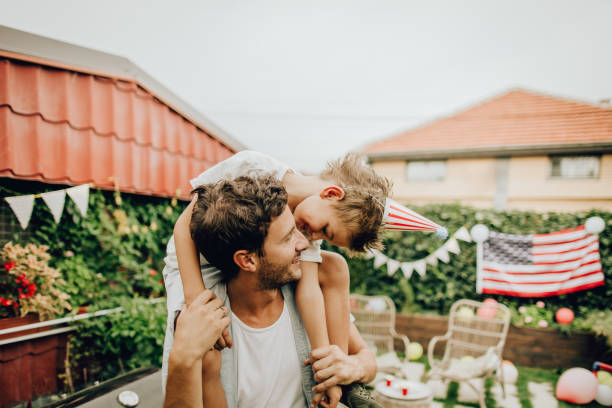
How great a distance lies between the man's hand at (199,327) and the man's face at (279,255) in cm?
24

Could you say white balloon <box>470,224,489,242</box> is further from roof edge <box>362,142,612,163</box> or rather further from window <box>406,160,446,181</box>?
window <box>406,160,446,181</box>

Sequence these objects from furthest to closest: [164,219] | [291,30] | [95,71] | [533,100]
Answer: [533,100], [291,30], [164,219], [95,71]

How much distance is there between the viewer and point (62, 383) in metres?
3.17

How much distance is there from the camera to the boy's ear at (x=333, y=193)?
181cm

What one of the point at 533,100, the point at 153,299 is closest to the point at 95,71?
the point at 153,299

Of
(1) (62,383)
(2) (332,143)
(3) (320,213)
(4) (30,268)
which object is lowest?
(1) (62,383)

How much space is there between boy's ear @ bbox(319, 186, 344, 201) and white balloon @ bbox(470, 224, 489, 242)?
570cm

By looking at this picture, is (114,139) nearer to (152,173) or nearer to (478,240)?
(152,173)

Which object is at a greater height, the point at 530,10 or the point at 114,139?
the point at 530,10

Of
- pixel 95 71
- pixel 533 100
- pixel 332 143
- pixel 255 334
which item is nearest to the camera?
pixel 255 334

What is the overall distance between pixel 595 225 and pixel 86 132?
317 inches

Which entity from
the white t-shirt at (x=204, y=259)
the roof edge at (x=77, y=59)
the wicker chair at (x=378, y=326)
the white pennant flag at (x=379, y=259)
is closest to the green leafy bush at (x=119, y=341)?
the white t-shirt at (x=204, y=259)

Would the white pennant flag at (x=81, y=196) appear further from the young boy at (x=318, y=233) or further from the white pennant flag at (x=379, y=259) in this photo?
the white pennant flag at (x=379, y=259)

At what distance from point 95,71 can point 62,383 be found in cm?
310
